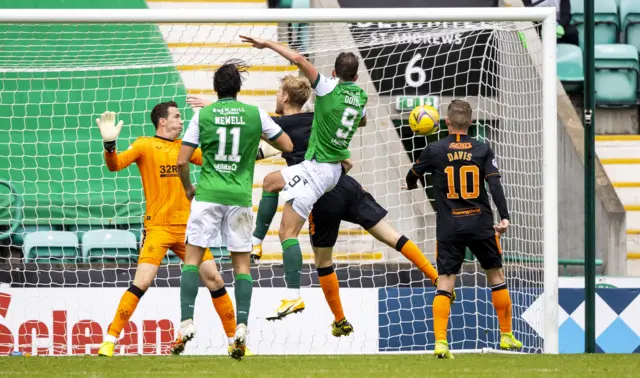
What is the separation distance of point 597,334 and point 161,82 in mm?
5210

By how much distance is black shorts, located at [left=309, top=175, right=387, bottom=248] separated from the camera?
Answer: 26.7 ft

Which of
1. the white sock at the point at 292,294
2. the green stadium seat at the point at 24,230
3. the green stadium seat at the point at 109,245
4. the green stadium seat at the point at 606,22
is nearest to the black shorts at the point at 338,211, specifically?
the white sock at the point at 292,294

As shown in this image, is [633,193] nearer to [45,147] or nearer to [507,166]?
[507,166]

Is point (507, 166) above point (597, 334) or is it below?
above

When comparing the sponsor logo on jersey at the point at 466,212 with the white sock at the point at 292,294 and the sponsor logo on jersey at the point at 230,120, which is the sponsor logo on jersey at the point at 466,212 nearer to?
the white sock at the point at 292,294

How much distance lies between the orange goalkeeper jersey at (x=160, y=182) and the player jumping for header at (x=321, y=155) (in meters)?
0.74

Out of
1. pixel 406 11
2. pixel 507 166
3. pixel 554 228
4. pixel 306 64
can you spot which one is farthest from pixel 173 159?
pixel 507 166

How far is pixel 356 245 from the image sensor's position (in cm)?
1116

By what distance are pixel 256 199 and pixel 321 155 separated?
362 centimetres

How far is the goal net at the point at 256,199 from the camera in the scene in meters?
9.73

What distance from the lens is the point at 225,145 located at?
696cm

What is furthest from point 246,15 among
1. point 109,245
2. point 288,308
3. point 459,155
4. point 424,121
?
point 109,245

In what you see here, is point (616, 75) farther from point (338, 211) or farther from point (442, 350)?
point (442, 350)

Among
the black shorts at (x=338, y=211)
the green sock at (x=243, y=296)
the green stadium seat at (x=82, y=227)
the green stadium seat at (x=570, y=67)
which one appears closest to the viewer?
the green sock at (x=243, y=296)
